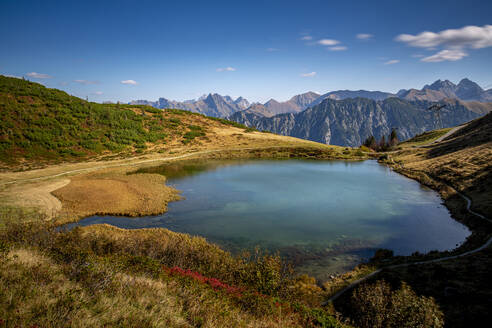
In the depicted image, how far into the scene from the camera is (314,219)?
1258 inches

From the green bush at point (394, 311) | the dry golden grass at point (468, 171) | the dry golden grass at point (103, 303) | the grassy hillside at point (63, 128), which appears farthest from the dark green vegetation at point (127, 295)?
the grassy hillside at point (63, 128)

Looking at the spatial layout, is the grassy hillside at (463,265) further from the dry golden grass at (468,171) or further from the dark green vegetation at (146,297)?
the dark green vegetation at (146,297)

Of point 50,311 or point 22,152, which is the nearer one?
point 50,311

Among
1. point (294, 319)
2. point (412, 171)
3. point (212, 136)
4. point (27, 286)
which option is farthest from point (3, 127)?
point (412, 171)

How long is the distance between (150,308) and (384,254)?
885 inches

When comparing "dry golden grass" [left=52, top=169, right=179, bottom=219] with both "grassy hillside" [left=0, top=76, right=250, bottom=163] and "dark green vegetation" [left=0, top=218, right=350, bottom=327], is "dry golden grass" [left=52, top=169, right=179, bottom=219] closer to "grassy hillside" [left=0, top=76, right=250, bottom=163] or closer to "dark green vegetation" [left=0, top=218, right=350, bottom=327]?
"dark green vegetation" [left=0, top=218, right=350, bottom=327]

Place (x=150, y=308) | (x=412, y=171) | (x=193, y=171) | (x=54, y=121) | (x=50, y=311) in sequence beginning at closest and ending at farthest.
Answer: (x=50, y=311) → (x=150, y=308) → (x=412, y=171) → (x=193, y=171) → (x=54, y=121)

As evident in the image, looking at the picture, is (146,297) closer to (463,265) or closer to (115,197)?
(463,265)

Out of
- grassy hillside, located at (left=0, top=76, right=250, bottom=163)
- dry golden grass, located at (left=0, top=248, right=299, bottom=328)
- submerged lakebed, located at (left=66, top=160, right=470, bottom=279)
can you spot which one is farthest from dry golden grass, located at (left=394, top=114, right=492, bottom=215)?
grassy hillside, located at (left=0, top=76, right=250, bottom=163)

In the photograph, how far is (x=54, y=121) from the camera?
82312 mm

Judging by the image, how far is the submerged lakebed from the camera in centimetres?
2439

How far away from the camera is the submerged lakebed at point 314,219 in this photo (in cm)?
2439

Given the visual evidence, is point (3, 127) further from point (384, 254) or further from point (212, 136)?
point (384, 254)

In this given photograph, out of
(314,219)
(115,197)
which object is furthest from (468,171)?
(115,197)
